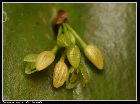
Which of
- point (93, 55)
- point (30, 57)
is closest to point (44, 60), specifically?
point (30, 57)

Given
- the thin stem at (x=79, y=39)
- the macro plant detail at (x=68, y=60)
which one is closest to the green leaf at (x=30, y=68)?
the macro plant detail at (x=68, y=60)

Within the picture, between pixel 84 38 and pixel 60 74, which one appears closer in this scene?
pixel 60 74

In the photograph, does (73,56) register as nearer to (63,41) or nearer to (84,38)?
(63,41)

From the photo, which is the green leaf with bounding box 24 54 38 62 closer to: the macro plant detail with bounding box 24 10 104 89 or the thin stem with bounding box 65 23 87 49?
the macro plant detail with bounding box 24 10 104 89

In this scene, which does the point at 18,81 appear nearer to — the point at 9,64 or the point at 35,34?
the point at 9,64

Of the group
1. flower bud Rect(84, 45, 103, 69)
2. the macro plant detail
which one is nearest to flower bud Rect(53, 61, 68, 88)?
the macro plant detail

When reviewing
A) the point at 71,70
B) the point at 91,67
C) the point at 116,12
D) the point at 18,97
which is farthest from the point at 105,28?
the point at 18,97

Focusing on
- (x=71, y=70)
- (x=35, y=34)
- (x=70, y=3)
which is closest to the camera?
(x=71, y=70)

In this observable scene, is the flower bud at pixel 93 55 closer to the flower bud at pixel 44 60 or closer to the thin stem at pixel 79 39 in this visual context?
the thin stem at pixel 79 39
